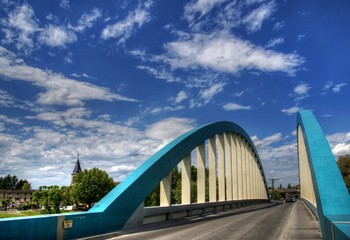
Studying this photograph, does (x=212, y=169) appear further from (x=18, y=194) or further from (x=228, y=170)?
(x=18, y=194)

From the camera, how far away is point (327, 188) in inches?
416

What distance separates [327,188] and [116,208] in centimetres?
815

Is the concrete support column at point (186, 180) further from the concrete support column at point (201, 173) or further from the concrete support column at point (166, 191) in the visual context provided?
the concrete support column at point (166, 191)

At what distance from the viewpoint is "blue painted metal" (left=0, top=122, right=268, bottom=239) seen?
895cm

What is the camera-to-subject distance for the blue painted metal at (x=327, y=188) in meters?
7.58

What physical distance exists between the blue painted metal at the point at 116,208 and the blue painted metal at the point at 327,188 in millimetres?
7555

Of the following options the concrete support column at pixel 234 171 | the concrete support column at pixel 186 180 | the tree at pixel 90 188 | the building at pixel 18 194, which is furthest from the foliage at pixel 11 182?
the concrete support column at pixel 186 180

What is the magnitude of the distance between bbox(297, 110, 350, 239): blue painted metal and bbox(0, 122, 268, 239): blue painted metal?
7555 millimetres

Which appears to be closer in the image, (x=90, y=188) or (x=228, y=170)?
(x=228, y=170)

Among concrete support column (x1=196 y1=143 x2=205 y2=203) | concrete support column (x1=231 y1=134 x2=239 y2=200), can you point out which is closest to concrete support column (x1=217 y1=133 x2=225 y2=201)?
concrete support column (x1=196 y1=143 x2=205 y2=203)

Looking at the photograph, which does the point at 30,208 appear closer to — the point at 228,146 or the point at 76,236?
the point at 228,146

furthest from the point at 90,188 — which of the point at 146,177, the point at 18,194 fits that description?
the point at 18,194

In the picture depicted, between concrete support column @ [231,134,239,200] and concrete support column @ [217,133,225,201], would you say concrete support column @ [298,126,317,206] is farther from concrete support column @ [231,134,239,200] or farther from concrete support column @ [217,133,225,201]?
concrete support column @ [231,134,239,200]

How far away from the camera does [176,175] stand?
72.0 metres
